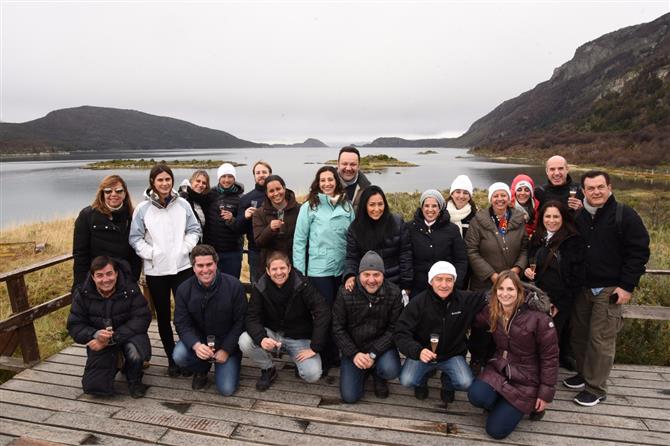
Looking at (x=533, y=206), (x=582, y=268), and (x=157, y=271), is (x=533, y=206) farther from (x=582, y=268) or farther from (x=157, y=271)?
(x=157, y=271)

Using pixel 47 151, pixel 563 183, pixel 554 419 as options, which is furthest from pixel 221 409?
pixel 47 151

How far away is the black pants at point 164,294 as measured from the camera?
4156mm

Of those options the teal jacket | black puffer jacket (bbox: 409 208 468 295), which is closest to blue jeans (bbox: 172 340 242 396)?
the teal jacket

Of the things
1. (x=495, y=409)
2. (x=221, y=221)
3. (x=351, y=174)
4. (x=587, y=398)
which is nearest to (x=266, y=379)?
(x=221, y=221)

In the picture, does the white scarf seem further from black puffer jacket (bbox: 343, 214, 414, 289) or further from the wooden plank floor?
the wooden plank floor

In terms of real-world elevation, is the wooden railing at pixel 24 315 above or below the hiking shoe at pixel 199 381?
above

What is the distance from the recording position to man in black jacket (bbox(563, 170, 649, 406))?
354 cm

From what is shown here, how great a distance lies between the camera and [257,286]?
3.98 m

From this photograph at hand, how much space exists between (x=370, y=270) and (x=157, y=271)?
6.99ft

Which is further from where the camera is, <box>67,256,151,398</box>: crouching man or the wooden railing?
the wooden railing

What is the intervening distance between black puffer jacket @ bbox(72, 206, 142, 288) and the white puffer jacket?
0.10 metres

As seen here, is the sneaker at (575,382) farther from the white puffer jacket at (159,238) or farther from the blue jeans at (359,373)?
the white puffer jacket at (159,238)

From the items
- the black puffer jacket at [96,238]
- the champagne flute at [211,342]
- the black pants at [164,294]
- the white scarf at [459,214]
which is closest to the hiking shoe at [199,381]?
the champagne flute at [211,342]

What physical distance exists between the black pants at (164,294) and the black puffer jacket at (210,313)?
34cm
